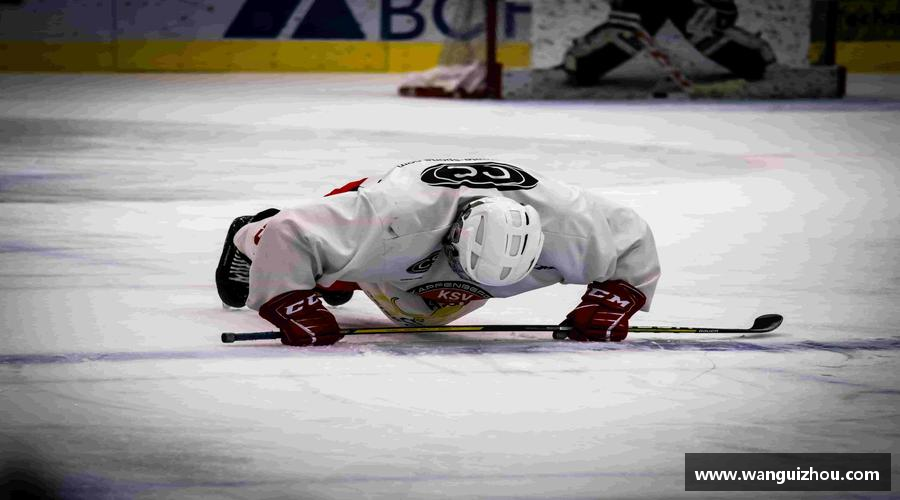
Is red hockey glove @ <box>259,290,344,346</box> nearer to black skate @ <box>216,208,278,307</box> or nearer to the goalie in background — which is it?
black skate @ <box>216,208,278,307</box>

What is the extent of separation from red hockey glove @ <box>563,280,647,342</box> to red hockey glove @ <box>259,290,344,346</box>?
718 millimetres

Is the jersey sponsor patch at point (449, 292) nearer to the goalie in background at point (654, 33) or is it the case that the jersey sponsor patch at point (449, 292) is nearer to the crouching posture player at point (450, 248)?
the crouching posture player at point (450, 248)

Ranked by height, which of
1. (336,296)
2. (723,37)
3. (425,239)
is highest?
(425,239)

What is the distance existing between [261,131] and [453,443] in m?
9.01

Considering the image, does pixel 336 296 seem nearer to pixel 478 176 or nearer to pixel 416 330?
pixel 416 330

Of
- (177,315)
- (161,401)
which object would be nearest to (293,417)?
(161,401)

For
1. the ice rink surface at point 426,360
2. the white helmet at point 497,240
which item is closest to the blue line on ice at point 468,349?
the ice rink surface at point 426,360

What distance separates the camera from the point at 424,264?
4102 millimetres

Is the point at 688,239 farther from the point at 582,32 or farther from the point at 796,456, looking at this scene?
the point at 582,32

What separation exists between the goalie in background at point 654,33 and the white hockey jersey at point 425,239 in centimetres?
1248

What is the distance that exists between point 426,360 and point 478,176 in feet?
1.75

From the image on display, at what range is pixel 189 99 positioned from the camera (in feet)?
50.1

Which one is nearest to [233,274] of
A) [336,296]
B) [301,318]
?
[336,296]

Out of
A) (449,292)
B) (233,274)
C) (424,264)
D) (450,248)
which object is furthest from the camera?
(233,274)
